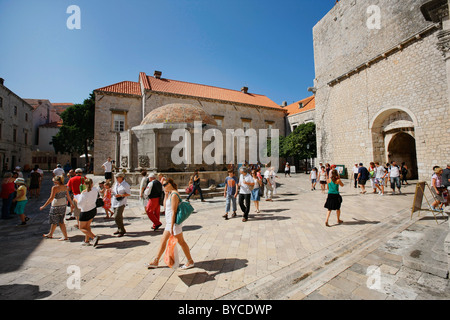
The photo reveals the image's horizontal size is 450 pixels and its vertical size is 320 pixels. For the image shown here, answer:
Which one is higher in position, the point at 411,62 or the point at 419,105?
the point at 411,62

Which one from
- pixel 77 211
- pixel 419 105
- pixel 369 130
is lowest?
pixel 77 211

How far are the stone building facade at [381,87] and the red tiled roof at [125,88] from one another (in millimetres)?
20952

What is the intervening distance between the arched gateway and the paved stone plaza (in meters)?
10.7

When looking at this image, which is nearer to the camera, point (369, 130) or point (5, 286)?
point (5, 286)

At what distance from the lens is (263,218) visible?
19.5ft

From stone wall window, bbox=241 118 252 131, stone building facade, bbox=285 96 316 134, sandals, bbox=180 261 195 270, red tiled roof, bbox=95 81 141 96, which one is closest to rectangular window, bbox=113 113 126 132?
red tiled roof, bbox=95 81 141 96

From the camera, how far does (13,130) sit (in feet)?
83.0

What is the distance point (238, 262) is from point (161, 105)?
Answer: 22.3m

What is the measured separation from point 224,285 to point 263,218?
3.50m

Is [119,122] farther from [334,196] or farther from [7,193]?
[334,196]
